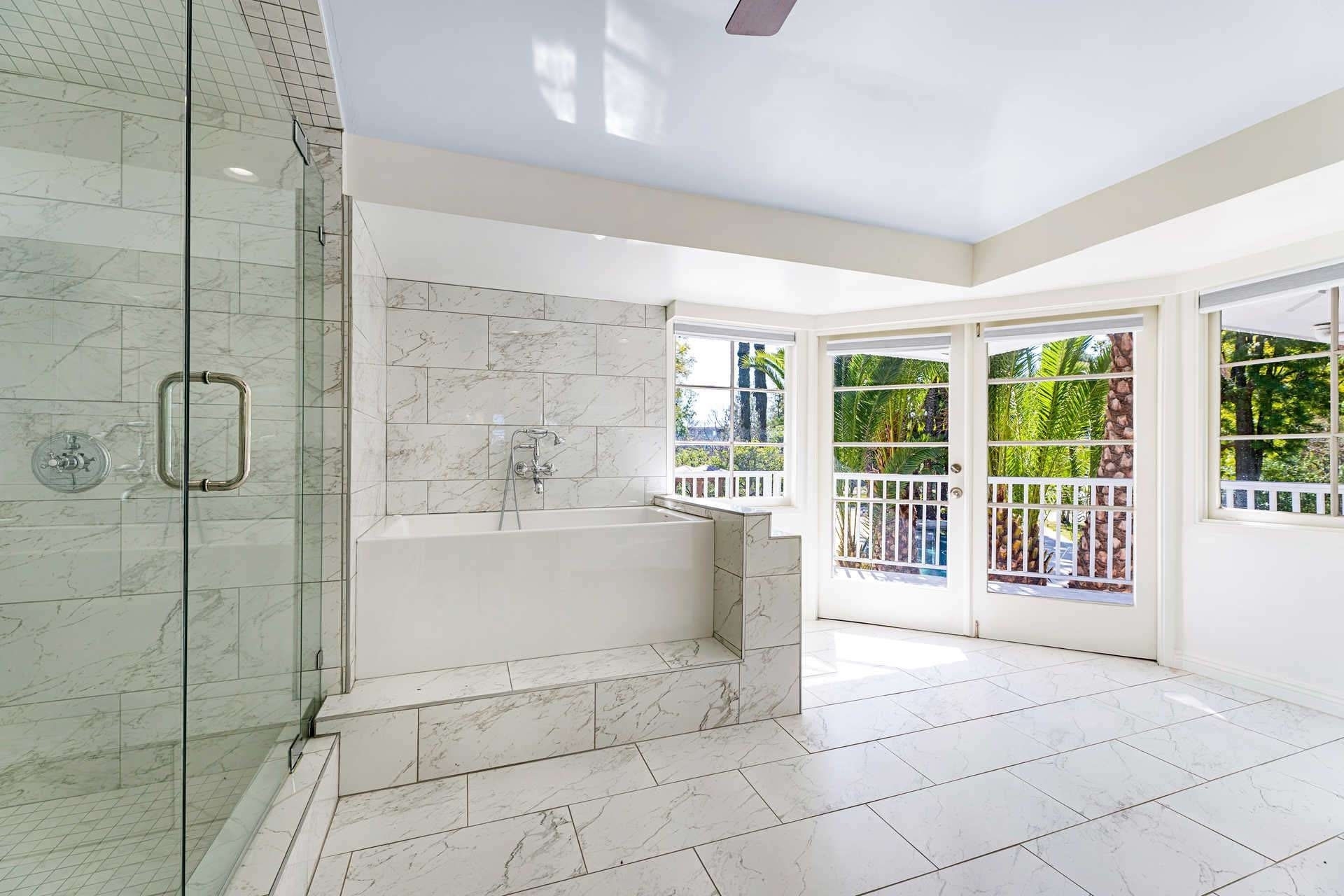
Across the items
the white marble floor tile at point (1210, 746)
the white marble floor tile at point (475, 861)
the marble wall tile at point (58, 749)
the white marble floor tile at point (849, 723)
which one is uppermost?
the marble wall tile at point (58, 749)

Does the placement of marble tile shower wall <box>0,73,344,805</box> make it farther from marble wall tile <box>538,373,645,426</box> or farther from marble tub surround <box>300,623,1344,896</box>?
marble wall tile <box>538,373,645,426</box>

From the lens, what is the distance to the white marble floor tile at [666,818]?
5.47 feet

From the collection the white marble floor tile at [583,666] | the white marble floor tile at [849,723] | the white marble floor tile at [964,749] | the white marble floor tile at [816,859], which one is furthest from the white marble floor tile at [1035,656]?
the white marble floor tile at [583,666]

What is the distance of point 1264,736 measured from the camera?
235 centimetres

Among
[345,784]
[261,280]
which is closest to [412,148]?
[261,280]

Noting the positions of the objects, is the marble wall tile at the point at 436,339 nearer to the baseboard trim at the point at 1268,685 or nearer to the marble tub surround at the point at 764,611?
the marble tub surround at the point at 764,611

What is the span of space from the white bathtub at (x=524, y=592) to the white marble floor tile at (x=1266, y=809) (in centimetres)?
183

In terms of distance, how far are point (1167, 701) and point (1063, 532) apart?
1083 millimetres

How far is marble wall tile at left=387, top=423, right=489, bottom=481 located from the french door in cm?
237

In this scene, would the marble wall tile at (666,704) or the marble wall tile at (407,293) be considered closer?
the marble wall tile at (666,704)

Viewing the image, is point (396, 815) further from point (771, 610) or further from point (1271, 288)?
point (1271, 288)

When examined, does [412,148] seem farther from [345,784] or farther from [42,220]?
[345,784]

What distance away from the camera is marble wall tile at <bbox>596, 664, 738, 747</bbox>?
2.25m

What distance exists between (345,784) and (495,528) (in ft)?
4.89
